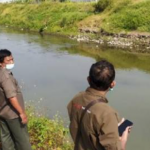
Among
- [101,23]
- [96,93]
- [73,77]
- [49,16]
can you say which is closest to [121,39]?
[101,23]

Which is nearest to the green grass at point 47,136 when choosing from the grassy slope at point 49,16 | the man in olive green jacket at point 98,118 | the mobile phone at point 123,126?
the man in olive green jacket at point 98,118

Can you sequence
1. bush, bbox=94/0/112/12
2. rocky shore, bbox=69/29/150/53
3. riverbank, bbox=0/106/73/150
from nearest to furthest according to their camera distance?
riverbank, bbox=0/106/73/150, rocky shore, bbox=69/29/150/53, bush, bbox=94/0/112/12

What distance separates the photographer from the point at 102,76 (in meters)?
2.38

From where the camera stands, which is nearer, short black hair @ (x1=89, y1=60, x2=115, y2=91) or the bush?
short black hair @ (x1=89, y1=60, x2=115, y2=91)

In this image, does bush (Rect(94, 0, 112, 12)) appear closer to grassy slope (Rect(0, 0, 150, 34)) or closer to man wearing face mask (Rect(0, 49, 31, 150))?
grassy slope (Rect(0, 0, 150, 34))

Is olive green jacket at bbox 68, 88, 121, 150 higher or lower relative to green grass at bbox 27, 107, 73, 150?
higher

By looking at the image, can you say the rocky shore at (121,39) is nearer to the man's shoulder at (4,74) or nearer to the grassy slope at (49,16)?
the grassy slope at (49,16)

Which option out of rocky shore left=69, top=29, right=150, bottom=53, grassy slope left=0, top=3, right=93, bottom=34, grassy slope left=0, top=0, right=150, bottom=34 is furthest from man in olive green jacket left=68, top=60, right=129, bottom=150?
grassy slope left=0, top=3, right=93, bottom=34

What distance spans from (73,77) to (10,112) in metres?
7.69

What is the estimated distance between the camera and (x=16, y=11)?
3925 cm

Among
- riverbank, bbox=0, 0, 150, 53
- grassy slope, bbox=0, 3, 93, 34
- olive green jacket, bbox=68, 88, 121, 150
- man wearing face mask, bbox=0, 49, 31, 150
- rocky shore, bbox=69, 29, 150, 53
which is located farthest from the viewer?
grassy slope, bbox=0, 3, 93, 34

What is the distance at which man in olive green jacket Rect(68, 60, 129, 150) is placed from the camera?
2283 millimetres

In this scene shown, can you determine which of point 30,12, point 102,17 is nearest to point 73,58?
point 102,17

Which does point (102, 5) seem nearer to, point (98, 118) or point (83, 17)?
point (83, 17)
